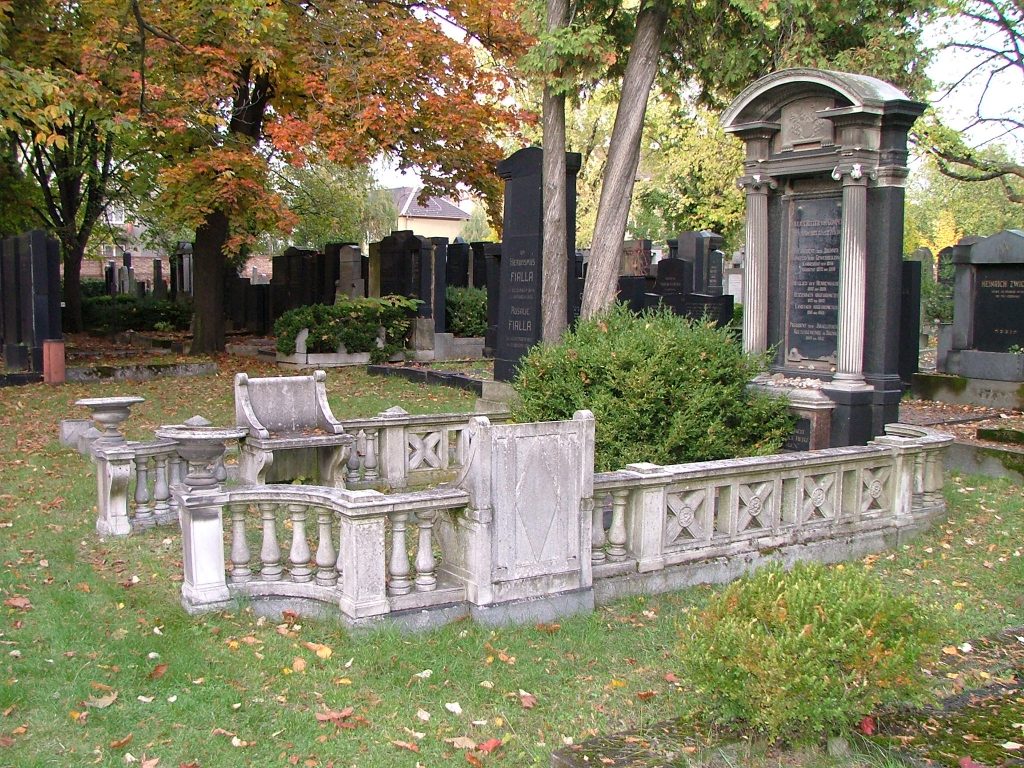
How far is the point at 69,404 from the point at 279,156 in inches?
350

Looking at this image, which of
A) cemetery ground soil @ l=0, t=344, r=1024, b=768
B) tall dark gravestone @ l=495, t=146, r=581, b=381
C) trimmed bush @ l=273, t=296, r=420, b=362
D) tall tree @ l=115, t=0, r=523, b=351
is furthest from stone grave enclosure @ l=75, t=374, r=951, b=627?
trimmed bush @ l=273, t=296, r=420, b=362

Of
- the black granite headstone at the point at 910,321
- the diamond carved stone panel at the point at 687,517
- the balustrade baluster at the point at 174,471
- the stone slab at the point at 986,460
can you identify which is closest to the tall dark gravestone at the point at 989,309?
the black granite headstone at the point at 910,321

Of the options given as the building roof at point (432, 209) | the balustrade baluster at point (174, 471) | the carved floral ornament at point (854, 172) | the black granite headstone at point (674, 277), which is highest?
the building roof at point (432, 209)

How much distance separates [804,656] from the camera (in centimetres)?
399

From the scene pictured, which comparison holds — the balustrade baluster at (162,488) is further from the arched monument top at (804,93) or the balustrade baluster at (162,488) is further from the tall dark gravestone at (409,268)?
the tall dark gravestone at (409,268)

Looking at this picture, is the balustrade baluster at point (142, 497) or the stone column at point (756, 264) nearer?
the balustrade baluster at point (142, 497)

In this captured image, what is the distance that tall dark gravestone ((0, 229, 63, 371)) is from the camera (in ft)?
55.1

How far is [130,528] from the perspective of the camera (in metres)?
7.62

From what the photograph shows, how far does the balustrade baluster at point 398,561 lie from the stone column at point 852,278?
5494 millimetres

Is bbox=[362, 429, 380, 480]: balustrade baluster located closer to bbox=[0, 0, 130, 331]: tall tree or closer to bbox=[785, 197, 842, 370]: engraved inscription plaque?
bbox=[785, 197, 842, 370]: engraved inscription plaque

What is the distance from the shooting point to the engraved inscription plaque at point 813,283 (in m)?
9.91

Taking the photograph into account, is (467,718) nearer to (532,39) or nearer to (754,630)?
(754,630)

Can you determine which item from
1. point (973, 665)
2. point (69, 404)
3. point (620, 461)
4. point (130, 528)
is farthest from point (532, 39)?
point (973, 665)

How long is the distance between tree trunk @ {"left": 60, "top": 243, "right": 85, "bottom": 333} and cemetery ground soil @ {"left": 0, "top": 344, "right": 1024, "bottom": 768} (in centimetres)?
2053
